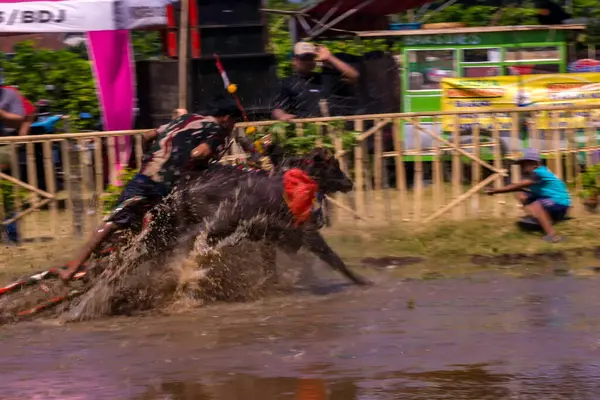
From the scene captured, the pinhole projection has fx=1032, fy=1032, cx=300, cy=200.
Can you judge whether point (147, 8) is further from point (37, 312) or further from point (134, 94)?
point (37, 312)

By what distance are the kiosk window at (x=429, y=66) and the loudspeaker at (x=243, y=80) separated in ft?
6.96

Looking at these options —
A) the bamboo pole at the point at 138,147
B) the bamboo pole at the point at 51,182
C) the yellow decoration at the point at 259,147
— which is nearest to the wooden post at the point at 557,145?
the yellow decoration at the point at 259,147

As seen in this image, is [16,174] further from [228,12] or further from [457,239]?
[457,239]

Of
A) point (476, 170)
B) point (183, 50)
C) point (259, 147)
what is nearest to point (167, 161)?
point (259, 147)

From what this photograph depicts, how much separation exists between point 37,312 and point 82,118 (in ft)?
18.7

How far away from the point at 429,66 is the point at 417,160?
3209 millimetres

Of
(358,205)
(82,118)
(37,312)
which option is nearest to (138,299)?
(37,312)

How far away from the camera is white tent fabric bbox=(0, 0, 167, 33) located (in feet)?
34.7

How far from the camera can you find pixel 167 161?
7.40 m

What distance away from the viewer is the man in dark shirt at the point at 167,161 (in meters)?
7.36

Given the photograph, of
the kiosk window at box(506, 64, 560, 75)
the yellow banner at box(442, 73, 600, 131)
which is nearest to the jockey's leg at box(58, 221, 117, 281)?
the yellow banner at box(442, 73, 600, 131)

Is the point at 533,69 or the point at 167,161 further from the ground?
the point at 533,69

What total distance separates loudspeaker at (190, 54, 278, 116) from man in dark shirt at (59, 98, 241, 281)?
4030 millimetres

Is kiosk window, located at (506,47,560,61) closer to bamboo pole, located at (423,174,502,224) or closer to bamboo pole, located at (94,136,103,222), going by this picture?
Answer: bamboo pole, located at (423,174,502,224)
